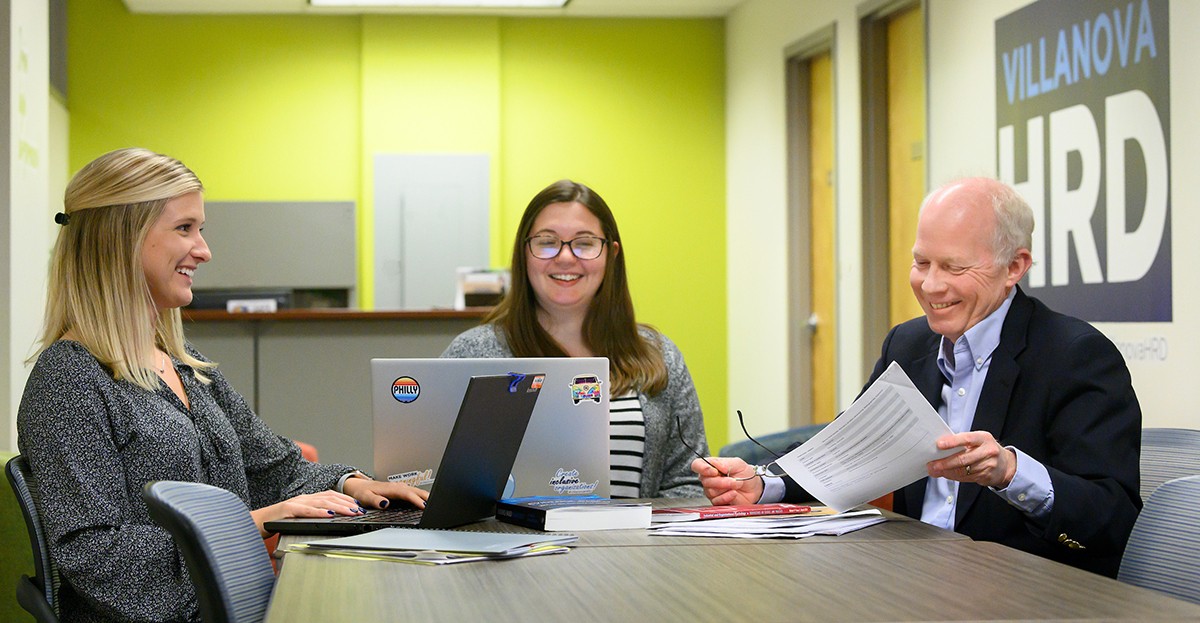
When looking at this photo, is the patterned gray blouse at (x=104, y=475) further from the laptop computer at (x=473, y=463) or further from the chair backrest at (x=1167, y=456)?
the chair backrest at (x=1167, y=456)

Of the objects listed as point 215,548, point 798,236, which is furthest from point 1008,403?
point 798,236

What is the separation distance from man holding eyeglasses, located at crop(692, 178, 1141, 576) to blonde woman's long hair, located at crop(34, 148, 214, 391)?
3.54ft

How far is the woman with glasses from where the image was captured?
9.84ft

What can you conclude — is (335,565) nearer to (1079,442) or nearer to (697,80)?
(1079,442)

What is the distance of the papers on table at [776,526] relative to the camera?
1975 mm

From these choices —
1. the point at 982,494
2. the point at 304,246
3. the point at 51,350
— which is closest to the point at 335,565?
the point at 51,350

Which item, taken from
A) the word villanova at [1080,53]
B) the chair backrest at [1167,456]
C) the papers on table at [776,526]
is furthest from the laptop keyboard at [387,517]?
the word villanova at [1080,53]

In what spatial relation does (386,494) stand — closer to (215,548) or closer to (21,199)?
(215,548)

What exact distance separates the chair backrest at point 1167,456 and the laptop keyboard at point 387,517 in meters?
1.56

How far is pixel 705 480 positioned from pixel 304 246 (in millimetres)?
6440

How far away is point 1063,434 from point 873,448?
0.51 m

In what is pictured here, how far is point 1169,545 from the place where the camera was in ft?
6.15

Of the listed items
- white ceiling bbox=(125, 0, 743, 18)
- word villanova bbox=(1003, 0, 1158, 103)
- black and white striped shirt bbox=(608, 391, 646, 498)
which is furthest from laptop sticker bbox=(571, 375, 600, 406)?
white ceiling bbox=(125, 0, 743, 18)

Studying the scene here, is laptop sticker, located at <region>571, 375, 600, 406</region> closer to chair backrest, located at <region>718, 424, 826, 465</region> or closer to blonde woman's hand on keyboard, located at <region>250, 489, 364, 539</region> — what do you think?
blonde woman's hand on keyboard, located at <region>250, 489, 364, 539</region>
